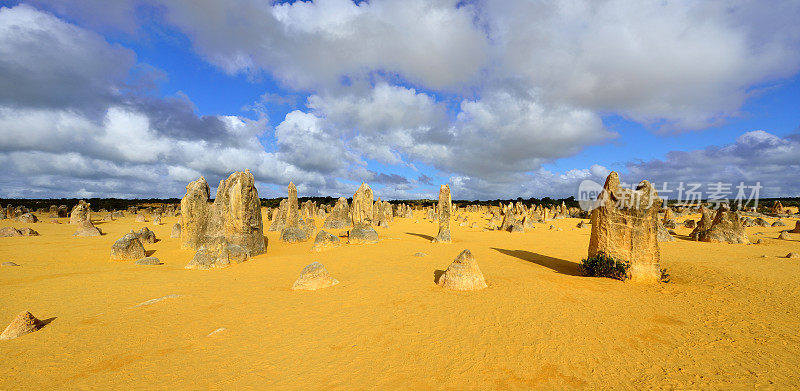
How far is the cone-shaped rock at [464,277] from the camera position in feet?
30.9

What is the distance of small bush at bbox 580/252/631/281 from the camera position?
10.6m

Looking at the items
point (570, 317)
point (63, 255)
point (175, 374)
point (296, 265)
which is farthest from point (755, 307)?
point (63, 255)

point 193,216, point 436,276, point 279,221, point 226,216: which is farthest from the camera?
point 279,221

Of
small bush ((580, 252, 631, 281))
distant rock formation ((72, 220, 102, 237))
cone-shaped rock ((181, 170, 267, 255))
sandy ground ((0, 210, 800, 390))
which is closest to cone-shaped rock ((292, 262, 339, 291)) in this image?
sandy ground ((0, 210, 800, 390))

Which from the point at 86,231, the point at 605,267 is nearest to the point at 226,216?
the point at 86,231

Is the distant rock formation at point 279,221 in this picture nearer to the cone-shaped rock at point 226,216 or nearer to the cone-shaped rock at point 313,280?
the cone-shaped rock at point 226,216

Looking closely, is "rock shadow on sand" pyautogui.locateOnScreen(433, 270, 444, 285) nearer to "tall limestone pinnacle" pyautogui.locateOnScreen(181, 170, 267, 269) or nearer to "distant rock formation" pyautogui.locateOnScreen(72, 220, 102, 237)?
"tall limestone pinnacle" pyautogui.locateOnScreen(181, 170, 267, 269)

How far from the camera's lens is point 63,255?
53.6 feet

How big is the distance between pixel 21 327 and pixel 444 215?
19102mm

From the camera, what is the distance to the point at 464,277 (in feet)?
31.1

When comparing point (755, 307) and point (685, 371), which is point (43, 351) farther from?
point (755, 307)

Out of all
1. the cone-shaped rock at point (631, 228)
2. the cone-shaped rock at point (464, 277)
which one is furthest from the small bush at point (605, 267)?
the cone-shaped rock at point (464, 277)

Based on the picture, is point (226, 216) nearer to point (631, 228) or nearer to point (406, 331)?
point (406, 331)

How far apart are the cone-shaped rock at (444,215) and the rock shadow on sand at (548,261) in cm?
397
